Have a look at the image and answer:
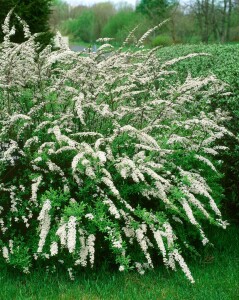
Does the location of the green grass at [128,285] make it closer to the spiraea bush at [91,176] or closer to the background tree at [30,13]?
the spiraea bush at [91,176]

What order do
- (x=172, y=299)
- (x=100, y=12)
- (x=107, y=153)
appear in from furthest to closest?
(x=100, y=12)
(x=107, y=153)
(x=172, y=299)

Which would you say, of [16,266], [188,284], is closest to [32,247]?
[16,266]

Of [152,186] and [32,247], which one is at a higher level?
[152,186]

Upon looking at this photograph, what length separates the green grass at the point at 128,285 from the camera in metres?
3.95

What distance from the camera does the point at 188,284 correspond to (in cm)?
417

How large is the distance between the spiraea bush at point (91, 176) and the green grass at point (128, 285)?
0.39 ft

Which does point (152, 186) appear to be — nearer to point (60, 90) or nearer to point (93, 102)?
point (93, 102)

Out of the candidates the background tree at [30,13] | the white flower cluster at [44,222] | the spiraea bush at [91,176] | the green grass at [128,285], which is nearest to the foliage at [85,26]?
the background tree at [30,13]

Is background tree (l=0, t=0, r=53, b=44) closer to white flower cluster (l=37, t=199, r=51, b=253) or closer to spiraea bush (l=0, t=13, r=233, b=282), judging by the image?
spiraea bush (l=0, t=13, r=233, b=282)

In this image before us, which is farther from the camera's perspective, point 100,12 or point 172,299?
point 100,12

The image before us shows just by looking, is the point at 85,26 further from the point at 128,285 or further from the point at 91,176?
the point at 128,285

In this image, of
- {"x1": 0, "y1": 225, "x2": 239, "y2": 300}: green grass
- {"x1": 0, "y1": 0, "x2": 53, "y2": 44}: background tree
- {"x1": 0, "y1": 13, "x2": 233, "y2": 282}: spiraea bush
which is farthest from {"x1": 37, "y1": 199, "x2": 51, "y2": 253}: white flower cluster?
{"x1": 0, "y1": 0, "x2": 53, "y2": 44}: background tree

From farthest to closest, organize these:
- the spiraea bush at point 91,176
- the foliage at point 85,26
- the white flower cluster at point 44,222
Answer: the foliage at point 85,26 < the spiraea bush at point 91,176 < the white flower cluster at point 44,222

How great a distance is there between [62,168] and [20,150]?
381mm
